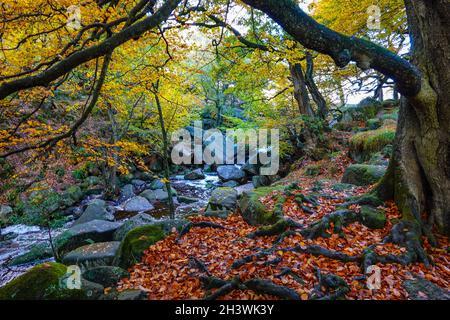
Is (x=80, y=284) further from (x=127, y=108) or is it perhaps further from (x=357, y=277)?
(x=127, y=108)

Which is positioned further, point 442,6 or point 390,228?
point 390,228

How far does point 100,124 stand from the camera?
14.4 metres

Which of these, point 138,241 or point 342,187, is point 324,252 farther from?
point 138,241

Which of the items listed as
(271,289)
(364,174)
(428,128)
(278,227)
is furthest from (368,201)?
(271,289)

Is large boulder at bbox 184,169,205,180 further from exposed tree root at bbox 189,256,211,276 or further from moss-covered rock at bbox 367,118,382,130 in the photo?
exposed tree root at bbox 189,256,211,276

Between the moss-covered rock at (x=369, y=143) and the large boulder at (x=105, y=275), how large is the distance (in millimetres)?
9594

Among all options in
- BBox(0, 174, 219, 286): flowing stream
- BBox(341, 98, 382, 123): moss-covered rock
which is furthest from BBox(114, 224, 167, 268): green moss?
BBox(341, 98, 382, 123): moss-covered rock

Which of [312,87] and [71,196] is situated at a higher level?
[312,87]

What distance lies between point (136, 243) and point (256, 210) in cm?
289

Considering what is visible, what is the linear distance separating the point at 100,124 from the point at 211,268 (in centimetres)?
1293

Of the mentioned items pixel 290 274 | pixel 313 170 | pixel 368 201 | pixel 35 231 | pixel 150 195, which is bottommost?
pixel 35 231

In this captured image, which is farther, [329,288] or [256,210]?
[256,210]

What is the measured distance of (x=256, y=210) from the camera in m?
6.20

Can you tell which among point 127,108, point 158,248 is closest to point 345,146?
point 158,248
